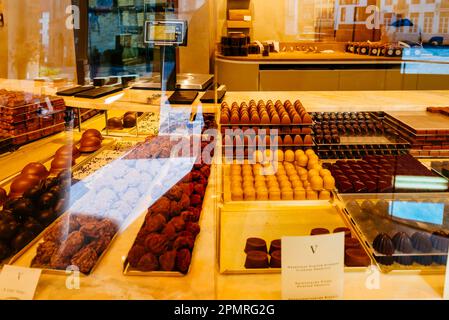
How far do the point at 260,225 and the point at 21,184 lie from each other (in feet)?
2.70

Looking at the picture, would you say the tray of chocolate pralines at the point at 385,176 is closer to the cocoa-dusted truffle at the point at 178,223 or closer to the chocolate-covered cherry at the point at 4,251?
the cocoa-dusted truffle at the point at 178,223

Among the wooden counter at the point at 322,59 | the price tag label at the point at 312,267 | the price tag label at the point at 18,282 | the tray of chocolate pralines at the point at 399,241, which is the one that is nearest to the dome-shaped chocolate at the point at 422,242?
the tray of chocolate pralines at the point at 399,241

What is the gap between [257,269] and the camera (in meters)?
1.04

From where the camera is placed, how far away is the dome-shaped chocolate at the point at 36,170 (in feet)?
5.24

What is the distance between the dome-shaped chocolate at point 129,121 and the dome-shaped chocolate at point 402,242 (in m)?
1.52

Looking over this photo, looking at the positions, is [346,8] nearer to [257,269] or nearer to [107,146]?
[107,146]

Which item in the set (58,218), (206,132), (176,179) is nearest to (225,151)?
(206,132)

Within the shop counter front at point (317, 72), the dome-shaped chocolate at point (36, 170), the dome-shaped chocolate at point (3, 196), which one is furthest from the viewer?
the shop counter front at point (317, 72)

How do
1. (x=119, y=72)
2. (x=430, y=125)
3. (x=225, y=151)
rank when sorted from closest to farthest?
1. (x=225, y=151)
2. (x=430, y=125)
3. (x=119, y=72)

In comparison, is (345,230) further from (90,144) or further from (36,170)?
(90,144)

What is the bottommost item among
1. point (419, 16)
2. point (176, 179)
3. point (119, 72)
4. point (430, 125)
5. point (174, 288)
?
point (174, 288)

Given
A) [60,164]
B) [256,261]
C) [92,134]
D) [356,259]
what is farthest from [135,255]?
[92,134]

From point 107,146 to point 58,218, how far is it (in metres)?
0.86

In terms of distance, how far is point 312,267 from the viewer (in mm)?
880
